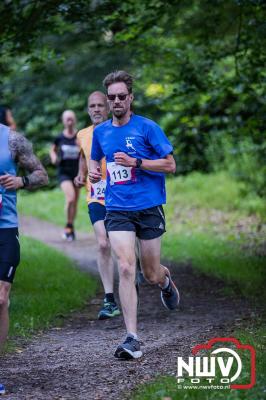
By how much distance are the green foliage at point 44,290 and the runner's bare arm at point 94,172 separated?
1.82m

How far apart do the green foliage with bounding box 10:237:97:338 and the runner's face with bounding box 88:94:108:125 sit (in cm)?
220

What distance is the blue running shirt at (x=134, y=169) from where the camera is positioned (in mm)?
7629

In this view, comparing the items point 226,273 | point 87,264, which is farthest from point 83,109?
point 226,273

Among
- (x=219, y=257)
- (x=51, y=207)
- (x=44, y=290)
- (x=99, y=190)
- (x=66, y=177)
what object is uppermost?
(x=99, y=190)

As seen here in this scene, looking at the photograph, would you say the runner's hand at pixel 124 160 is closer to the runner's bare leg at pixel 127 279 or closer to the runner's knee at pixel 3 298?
the runner's bare leg at pixel 127 279

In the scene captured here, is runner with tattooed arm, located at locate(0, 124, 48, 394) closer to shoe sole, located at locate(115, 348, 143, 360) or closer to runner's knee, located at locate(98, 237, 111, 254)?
shoe sole, located at locate(115, 348, 143, 360)

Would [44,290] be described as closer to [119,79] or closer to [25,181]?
[119,79]

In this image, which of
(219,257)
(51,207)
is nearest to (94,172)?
(219,257)

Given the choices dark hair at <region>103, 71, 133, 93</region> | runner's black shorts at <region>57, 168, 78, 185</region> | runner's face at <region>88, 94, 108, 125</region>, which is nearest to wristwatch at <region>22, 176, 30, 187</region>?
dark hair at <region>103, 71, 133, 93</region>

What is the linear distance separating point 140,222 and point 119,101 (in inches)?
41.2

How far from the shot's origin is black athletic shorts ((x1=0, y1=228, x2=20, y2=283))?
671 cm

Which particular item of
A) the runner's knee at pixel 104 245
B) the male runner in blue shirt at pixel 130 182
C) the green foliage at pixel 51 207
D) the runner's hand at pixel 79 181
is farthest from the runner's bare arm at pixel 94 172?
the green foliage at pixel 51 207

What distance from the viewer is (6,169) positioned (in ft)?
22.6

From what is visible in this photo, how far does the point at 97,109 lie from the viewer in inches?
390
